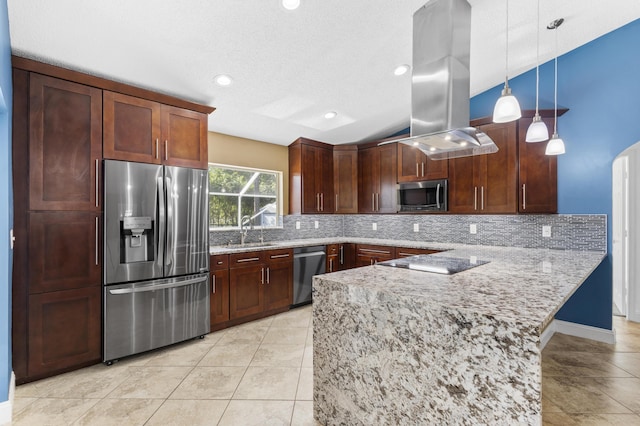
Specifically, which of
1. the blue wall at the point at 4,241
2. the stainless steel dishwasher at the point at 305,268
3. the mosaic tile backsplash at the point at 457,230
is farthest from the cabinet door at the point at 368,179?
the blue wall at the point at 4,241

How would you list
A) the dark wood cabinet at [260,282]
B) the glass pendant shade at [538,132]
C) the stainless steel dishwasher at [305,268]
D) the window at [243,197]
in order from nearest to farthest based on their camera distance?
the glass pendant shade at [538,132] → the dark wood cabinet at [260,282] → the window at [243,197] → the stainless steel dishwasher at [305,268]

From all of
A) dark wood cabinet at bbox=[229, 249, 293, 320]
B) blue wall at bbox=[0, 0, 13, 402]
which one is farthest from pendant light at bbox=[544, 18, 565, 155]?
blue wall at bbox=[0, 0, 13, 402]

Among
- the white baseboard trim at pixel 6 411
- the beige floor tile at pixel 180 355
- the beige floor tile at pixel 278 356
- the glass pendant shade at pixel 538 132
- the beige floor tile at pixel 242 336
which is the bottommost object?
the beige floor tile at pixel 180 355

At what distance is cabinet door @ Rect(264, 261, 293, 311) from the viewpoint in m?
3.79

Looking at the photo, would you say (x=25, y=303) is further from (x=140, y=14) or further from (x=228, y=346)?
(x=140, y=14)

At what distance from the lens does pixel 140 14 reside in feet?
6.81

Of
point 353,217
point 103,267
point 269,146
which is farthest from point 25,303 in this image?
point 353,217

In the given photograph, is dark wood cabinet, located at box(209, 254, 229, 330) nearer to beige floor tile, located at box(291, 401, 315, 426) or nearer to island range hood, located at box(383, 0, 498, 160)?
beige floor tile, located at box(291, 401, 315, 426)

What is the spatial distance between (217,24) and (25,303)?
250cm

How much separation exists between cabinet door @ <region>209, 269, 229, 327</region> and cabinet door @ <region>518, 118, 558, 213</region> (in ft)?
11.0

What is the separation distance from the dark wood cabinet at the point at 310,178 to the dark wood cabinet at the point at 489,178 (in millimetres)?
1813

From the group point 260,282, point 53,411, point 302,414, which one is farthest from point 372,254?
point 53,411

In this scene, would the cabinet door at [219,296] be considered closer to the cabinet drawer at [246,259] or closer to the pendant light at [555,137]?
the cabinet drawer at [246,259]

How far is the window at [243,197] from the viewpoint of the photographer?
3934 mm
